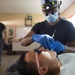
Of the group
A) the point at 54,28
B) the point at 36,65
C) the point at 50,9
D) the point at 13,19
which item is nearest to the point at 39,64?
the point at 36,65

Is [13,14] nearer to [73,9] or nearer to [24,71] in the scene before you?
[73,9]

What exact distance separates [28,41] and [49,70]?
0.58 meters

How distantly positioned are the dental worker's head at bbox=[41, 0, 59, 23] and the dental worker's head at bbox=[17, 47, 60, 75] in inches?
30.7

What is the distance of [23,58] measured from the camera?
30.0 inches

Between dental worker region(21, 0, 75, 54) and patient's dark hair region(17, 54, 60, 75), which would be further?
dental worker region(21, 0, 75, 54)

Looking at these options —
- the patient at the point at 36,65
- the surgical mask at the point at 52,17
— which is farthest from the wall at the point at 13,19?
the patient at the point at 36,65

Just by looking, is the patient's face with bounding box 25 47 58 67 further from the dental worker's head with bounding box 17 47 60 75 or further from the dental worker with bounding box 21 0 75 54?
the dental worker with bounding box 21 0 75 54

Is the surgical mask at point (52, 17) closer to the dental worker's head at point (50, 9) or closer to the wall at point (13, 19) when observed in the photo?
the dental worker's head at point (50, 9)

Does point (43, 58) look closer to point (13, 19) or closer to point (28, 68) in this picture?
point (28, 68)

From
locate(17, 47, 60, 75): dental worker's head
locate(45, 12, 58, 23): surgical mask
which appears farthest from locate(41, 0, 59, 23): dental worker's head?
locate(17, 47, 60, 75): dental worker's head

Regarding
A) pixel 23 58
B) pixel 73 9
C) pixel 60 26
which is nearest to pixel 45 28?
pixel 60 26

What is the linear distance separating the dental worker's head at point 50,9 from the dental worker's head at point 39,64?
2.56 feet

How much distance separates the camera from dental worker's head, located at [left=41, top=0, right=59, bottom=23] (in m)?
1.47

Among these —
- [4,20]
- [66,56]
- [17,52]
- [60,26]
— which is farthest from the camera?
[4,20]
